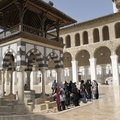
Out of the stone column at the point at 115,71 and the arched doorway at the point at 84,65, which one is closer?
the stone column at the point at 115,71

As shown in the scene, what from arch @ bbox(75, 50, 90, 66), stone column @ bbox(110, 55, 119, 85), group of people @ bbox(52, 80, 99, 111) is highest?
arch @ bbox(75, 50, 90, 66)

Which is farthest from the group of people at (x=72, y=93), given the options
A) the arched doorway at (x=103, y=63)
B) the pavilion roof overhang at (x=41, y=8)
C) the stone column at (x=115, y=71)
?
the arched doorway at (x=103, y=63)

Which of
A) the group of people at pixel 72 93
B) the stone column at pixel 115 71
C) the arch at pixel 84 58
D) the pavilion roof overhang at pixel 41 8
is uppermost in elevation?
the pavilion roof overhang at pixel 41 8

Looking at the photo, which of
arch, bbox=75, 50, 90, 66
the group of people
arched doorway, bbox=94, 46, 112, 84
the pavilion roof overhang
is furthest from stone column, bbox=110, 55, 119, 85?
the pavilion roof overhang

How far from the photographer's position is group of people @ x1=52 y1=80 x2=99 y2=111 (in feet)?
24.2

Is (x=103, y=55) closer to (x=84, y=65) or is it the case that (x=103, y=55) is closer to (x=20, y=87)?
(x=84, y=65)

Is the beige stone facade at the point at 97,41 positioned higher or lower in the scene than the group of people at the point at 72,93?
higher

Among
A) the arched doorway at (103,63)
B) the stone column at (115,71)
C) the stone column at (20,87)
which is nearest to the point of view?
the stone column at (20,87)

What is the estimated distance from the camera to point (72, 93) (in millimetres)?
8570

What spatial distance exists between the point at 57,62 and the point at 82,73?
17.8m

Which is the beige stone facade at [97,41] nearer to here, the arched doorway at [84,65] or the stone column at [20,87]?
Result: the arched doorway at [84,65]

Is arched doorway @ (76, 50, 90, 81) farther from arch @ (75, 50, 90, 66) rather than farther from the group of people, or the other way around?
the group of people

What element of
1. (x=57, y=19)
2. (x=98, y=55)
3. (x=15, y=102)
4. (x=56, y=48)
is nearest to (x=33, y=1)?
(x=57, y=19)

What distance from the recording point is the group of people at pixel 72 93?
739 centimetres
